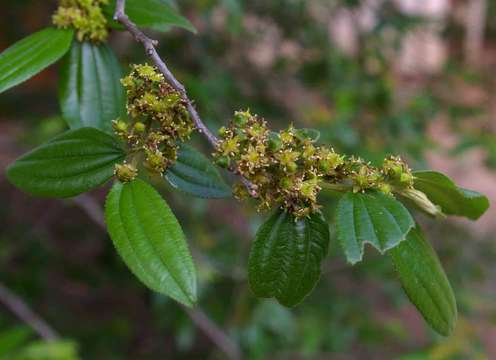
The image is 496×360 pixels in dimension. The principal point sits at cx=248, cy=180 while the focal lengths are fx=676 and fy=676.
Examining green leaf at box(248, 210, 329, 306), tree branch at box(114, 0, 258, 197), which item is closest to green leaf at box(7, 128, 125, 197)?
tree branch at box(114, 0, 258, 197)

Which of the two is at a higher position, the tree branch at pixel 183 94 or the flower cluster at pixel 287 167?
the tree branch at pixel 183 94

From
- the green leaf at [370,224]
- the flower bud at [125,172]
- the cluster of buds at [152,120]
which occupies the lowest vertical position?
the green leaf at [370,224]

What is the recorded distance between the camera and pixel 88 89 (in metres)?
1.09

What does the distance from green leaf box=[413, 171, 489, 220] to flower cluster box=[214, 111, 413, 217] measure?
0.05 meters

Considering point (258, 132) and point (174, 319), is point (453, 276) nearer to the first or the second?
point (174, 319)

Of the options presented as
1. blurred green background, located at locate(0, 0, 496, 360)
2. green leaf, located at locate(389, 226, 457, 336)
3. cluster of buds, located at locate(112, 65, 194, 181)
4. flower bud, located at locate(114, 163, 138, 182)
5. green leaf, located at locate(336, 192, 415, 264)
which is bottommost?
blurred green background, located at locate(0, 0, 496, 360)

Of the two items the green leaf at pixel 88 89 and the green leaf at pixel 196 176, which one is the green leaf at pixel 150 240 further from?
the green leaf at pixel 88 89

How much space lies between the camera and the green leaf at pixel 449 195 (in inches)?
35.3

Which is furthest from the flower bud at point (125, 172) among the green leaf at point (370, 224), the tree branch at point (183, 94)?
the green leaf at point (370, 224)

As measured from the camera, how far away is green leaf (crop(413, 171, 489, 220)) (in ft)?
2.94

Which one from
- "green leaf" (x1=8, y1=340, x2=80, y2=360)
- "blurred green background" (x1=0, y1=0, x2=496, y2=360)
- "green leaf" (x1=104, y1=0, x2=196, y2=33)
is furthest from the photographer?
"blurred green background" (x1=0, y1=0, x2=496, y2=360)

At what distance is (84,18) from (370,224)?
57 cm

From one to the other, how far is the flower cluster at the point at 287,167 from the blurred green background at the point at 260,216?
3.96 feet

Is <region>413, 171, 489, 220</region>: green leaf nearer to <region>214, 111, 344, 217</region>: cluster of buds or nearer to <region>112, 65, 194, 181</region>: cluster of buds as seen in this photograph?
<region>214, 111, 344, 217</region>: cluster of buds
